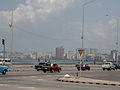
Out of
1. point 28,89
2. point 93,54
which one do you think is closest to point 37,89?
point 28,89

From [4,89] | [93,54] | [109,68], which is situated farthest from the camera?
[93,54]

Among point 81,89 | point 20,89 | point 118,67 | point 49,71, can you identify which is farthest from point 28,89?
point 118,67

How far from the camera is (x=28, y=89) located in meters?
22.9

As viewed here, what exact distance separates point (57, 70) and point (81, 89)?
117 ft

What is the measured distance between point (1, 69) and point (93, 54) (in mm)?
151809

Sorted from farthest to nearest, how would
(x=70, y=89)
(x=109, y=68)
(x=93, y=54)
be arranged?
(x=93, y=54)
(x=109, y=68)
(x=70, y=89)

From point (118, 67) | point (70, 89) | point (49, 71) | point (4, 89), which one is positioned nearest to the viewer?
point (4, 89)

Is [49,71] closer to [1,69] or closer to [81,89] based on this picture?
[1,69]

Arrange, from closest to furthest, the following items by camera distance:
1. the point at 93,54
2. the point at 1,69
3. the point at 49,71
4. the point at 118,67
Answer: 1. the point at 1,69
2. the point at 49,71
3. the point at 118,67
4. the point at 93,54

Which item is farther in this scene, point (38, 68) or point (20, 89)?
point (38, 68)

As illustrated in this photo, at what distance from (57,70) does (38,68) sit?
4.52m

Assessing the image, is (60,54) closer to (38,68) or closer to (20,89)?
(38,68)

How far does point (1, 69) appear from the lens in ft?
149

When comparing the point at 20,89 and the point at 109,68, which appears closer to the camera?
the point at 20,89
